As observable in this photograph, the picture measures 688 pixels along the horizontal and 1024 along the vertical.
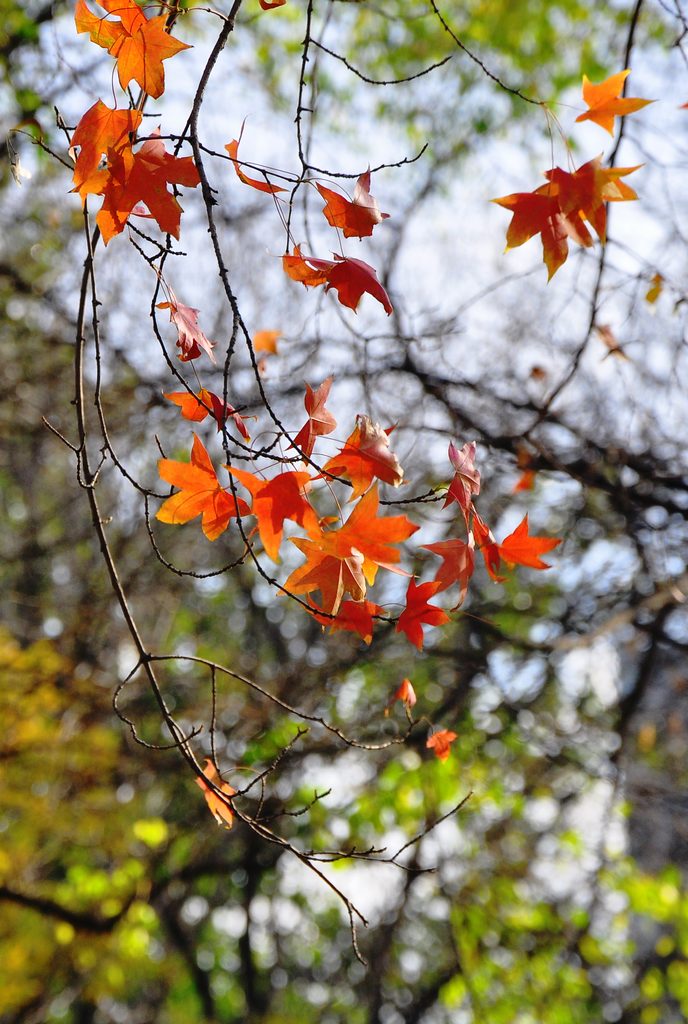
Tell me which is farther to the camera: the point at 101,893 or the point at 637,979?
the point at 637,979

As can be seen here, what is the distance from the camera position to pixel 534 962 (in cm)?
530

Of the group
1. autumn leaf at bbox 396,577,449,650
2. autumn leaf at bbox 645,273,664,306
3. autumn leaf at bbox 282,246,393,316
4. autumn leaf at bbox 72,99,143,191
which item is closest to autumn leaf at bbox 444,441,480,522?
autumn leaf at bbox 396,577,449,650

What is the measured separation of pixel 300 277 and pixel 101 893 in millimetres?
4074

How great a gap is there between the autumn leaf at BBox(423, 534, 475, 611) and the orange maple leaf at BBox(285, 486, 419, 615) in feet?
0.29

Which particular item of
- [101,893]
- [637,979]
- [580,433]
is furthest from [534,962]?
[580,433]

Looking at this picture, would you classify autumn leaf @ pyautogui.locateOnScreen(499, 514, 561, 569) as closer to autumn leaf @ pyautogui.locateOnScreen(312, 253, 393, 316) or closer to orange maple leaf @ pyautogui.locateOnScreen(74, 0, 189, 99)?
autumn leaf @ pyautogui.locateOnScreen(312, 253, 393, 316)

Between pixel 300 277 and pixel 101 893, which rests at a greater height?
pixel 300 277

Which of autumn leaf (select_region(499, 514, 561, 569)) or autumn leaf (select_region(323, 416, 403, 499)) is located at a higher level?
autumn leaf (select_region(323, 416, 403, 499))

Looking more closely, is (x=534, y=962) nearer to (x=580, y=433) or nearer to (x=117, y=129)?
(x=580, y=433)

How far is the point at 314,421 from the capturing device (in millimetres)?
1273

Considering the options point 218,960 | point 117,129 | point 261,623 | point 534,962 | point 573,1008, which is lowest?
point 218,960

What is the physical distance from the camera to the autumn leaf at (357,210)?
122 cm

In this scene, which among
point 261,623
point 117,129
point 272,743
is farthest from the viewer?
point 261,623

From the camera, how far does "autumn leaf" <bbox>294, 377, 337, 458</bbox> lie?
125 cm
